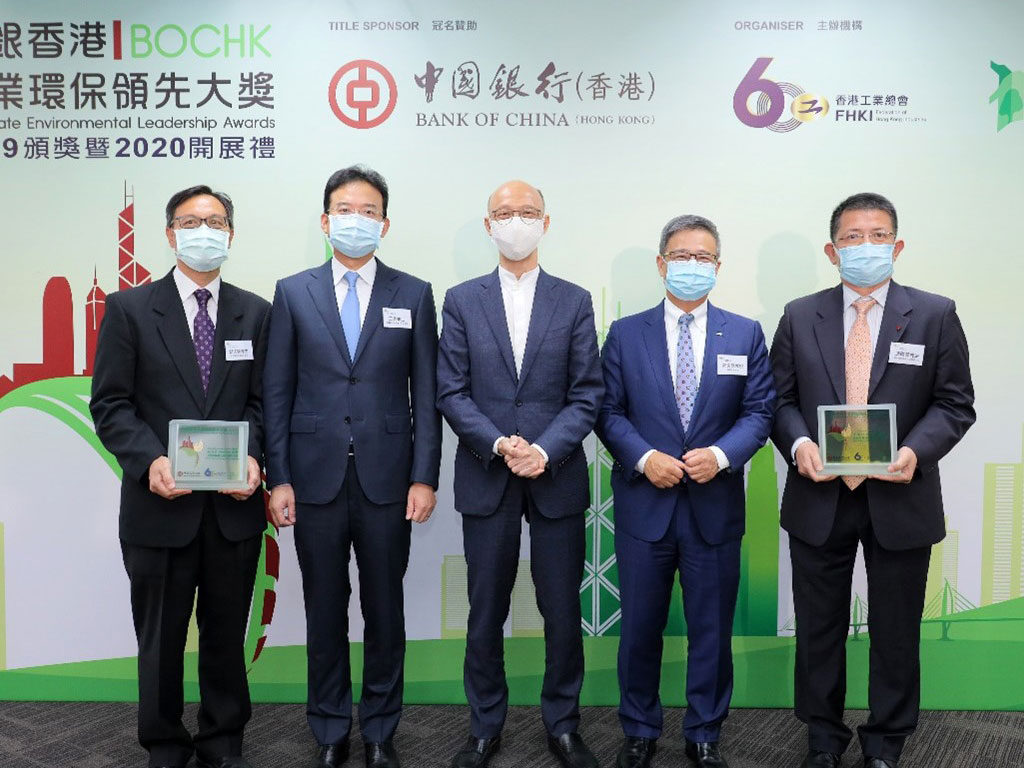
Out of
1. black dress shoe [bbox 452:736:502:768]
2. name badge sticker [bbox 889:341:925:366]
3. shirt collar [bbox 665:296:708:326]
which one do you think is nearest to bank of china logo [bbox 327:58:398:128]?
shirt collar [bbox 665:296:708:326]

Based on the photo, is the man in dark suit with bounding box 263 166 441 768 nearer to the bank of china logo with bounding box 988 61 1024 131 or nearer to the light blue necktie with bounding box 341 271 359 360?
the light blue necktie with bounding box 341 271 359 360

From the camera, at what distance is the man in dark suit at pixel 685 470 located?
272cm

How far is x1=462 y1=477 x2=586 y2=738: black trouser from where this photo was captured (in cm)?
274

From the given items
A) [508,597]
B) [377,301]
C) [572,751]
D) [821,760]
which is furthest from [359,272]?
[821,760]

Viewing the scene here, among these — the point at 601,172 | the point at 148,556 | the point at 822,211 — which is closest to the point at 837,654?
the point at 822,211

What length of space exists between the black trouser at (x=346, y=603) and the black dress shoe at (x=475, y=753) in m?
0.26

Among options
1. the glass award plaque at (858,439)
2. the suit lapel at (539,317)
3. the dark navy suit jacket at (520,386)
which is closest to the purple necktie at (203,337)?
the dark navy suit jacket at (520,386)

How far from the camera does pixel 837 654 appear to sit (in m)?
2.78

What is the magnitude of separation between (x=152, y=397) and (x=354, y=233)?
849mm

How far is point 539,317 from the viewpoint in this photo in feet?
9.02

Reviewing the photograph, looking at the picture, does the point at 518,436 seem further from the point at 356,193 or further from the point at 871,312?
the point at 871,312

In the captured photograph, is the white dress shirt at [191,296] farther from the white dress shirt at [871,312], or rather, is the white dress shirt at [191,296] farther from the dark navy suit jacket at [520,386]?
the white dress shirt at [871,312]

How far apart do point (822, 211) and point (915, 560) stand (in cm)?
149

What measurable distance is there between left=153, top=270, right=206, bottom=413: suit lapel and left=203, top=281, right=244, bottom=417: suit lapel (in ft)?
0.11
